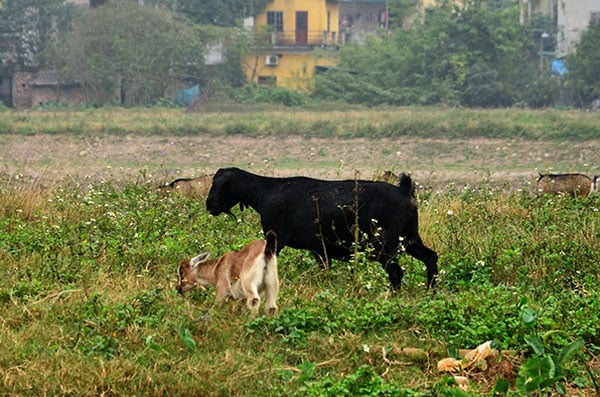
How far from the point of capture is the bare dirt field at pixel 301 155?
1185 inches

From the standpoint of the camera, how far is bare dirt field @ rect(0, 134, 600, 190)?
3009 cm

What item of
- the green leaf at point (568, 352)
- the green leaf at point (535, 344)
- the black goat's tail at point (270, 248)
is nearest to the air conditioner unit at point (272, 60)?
the black goat's tail at point (270, 248)

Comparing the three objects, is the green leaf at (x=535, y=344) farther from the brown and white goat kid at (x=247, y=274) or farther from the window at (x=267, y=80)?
the window at (x=267, y=80)

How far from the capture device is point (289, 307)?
8859mm

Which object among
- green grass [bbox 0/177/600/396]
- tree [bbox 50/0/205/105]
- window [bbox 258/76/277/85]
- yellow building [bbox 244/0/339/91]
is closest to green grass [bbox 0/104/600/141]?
tree [bbox 50/0/205/105]

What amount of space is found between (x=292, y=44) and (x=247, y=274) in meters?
52.9

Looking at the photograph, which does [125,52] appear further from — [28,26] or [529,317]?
[529,317]

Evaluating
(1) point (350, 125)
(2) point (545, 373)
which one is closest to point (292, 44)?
(1) point (350, 125)

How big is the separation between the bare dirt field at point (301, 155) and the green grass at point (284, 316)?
16.6 metres

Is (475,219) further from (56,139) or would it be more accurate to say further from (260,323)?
(56,139)

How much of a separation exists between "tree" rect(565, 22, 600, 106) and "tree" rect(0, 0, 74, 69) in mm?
25474

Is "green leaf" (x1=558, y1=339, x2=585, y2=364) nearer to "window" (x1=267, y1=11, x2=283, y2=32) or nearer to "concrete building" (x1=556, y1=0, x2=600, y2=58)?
"concrete building" (x1=556, y1=0, x2=600, y2=58)

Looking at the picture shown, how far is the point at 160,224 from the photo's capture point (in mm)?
12539

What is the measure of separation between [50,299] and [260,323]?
1.76 meters
